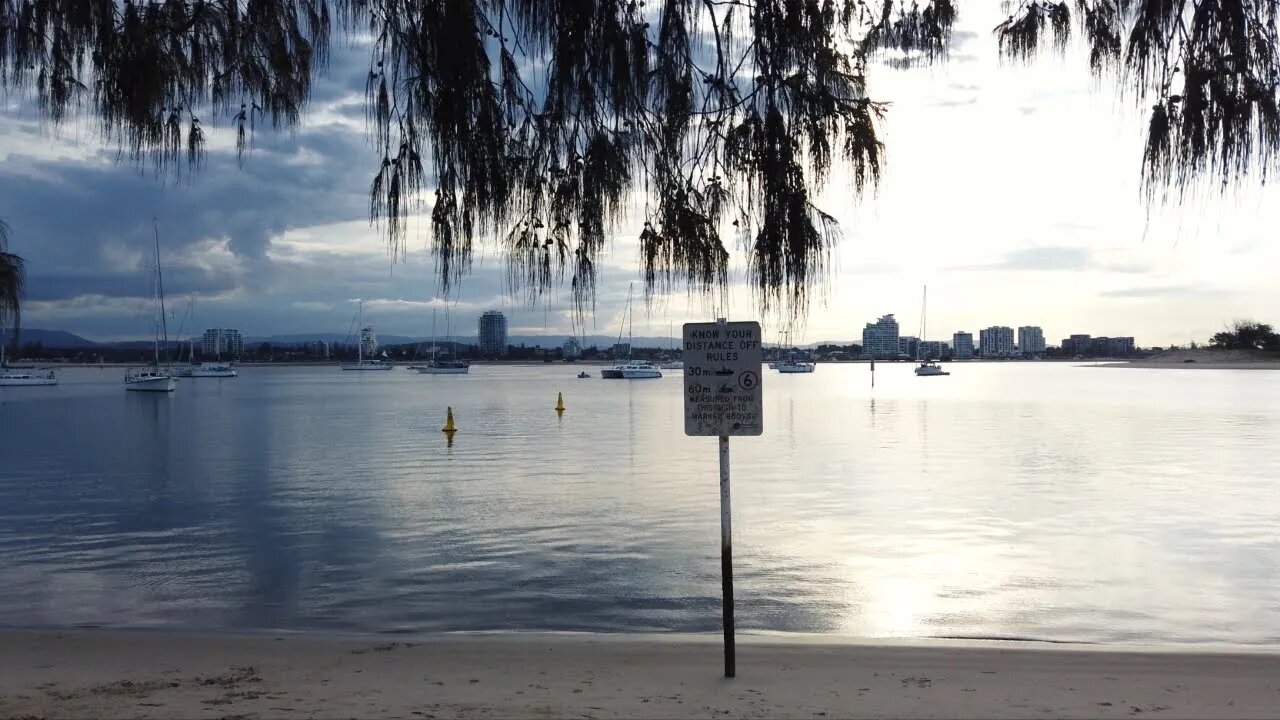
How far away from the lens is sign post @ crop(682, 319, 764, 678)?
7.34 metres

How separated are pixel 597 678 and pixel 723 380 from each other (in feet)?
10.2

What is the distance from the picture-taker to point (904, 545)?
696 inches

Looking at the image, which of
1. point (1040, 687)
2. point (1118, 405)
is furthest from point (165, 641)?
point (1118, 405)

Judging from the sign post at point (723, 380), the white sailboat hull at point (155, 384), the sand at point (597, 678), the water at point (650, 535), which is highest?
the sign post at point (723, 380)

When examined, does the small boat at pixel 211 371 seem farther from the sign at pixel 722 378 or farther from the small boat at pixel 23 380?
the sign at pixel 722 378

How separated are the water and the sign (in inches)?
198

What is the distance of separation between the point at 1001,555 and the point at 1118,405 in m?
59.7

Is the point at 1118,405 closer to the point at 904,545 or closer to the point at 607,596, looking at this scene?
the point at 904,545

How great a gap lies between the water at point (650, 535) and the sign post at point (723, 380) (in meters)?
5.00

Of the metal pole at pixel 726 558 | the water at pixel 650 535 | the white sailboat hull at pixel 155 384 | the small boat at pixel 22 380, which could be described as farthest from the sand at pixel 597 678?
the small boat at pixel 22 380

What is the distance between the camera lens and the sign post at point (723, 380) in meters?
7.34

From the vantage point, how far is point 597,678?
8672mm

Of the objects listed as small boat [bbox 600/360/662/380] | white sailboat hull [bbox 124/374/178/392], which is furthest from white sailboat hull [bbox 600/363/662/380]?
white sailboat hull [bbox 124/374/178/392]

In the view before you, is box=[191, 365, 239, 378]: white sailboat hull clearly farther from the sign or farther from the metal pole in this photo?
the sign
